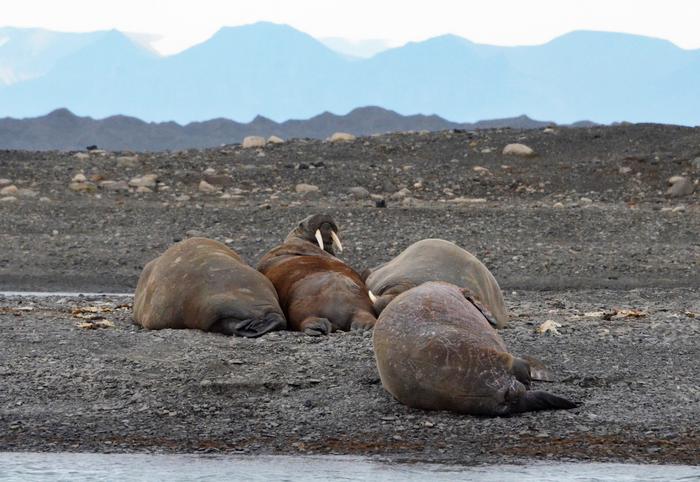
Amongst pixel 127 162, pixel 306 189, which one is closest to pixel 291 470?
pixel 306 189

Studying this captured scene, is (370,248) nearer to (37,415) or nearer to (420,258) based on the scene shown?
(420,258)

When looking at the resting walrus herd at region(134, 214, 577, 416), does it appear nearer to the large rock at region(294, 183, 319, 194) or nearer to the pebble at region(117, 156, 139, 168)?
the large rock at region(294, 183, 319, 194)

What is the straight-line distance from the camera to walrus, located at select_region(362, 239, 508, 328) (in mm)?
11281

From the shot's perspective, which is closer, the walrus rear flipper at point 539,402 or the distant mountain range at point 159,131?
the walrus rear flipper at point 539,402

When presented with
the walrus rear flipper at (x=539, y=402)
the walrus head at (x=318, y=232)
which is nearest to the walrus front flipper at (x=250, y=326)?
the walrus head at (x=318, y=232)

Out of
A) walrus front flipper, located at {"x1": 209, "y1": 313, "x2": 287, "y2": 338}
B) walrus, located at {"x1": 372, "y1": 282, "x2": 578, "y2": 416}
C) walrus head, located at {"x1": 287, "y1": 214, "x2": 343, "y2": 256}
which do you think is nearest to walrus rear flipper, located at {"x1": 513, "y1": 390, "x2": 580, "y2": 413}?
walrus, located at {"x1": 372, "y1": 282, "x2": 578, "y2": 416}

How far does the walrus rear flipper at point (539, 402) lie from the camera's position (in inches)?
Result: 328

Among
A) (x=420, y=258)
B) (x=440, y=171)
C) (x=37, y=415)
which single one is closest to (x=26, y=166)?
(x=440, y=171)

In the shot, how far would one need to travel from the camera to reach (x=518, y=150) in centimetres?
2994

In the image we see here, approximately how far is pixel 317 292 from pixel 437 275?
39.6 inches

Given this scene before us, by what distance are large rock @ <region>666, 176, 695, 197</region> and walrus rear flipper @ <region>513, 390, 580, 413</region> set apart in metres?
18.2

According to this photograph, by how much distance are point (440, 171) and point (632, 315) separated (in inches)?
643

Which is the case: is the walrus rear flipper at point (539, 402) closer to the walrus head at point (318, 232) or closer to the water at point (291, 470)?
the water at point (291, 470)

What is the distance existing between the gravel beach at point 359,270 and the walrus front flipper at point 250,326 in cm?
18
